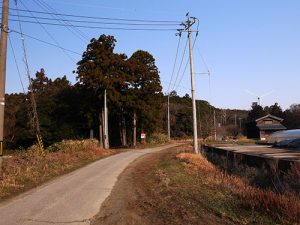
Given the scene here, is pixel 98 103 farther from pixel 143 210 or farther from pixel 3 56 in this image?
pixel 143 210

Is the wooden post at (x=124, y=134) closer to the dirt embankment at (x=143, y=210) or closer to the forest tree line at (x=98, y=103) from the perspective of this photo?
the forest tree line at (x=98, y=103)

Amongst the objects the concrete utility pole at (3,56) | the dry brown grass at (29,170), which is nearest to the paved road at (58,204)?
the dry brown grass at (29,170)

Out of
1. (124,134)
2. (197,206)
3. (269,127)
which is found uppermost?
(269,127)

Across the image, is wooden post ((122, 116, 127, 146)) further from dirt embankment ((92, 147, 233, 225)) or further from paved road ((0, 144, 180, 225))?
dirt embankment ((92, 147, 233, 225))

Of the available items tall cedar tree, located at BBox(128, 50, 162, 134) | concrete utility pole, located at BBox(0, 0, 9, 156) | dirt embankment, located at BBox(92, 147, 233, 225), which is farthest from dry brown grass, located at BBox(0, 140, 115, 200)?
tall cedar tree, located at BBox(128, 50, 162, 134)

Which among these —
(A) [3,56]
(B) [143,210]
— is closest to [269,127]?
(A) [3,56]

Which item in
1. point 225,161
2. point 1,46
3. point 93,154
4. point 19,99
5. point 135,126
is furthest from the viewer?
point 19,99

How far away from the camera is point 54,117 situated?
2704 inches

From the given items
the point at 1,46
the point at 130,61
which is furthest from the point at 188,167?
the point at 130,61

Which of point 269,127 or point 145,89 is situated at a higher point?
point 145,89

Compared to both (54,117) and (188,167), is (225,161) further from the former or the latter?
(54,117)

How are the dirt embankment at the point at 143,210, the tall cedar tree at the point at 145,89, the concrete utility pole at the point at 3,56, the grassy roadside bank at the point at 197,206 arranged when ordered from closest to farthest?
the grassy roadside bank at the point at 197,206 → the dirt embankment at the point at 143,210 → the concrete utility pole at the point at 3,56 → the tall cedar tree at the point at 145,89

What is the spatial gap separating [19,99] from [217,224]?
255 feet

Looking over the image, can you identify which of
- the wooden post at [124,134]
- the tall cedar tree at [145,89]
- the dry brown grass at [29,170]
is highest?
the tall cedar tree at [145,89]
